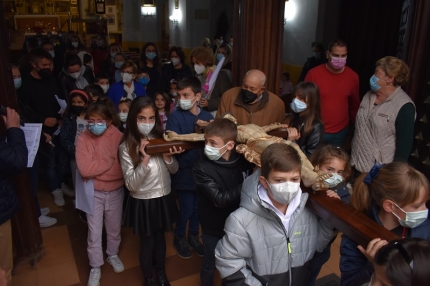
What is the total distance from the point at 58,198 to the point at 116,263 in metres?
1.67

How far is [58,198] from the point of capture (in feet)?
14.6

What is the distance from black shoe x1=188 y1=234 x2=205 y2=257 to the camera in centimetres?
338

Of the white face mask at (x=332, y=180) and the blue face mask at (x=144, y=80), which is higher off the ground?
the blue face mask at (x=144, y=80)

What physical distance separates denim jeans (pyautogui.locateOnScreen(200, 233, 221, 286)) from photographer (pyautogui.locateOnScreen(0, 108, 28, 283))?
1225 millimetres

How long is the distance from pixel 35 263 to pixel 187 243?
135 centimetres

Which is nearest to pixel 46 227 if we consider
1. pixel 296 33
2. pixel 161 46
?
pixel 296 33

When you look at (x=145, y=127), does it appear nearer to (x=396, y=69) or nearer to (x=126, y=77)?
(x=396, y=69)

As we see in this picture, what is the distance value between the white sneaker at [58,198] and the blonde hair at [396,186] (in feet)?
12.1

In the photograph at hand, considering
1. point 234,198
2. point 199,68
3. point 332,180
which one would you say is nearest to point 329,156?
point 332,180

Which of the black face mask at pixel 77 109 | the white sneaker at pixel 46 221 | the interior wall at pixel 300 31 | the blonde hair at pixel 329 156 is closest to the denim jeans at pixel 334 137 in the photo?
the blonde hair at pixel 329 156

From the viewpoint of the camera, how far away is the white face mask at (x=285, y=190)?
172cm

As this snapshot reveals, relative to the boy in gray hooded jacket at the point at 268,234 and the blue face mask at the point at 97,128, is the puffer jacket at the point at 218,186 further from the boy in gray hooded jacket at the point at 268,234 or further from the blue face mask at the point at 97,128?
the blue face mask at the point at 97,128

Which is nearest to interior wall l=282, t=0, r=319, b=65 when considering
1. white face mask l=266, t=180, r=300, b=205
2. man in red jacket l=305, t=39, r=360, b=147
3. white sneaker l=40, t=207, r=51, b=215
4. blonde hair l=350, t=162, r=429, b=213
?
man in red jacket l=305, t=39, r=360, b=147

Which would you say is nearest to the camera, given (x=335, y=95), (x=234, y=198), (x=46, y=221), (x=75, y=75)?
(x=234, y=198)
